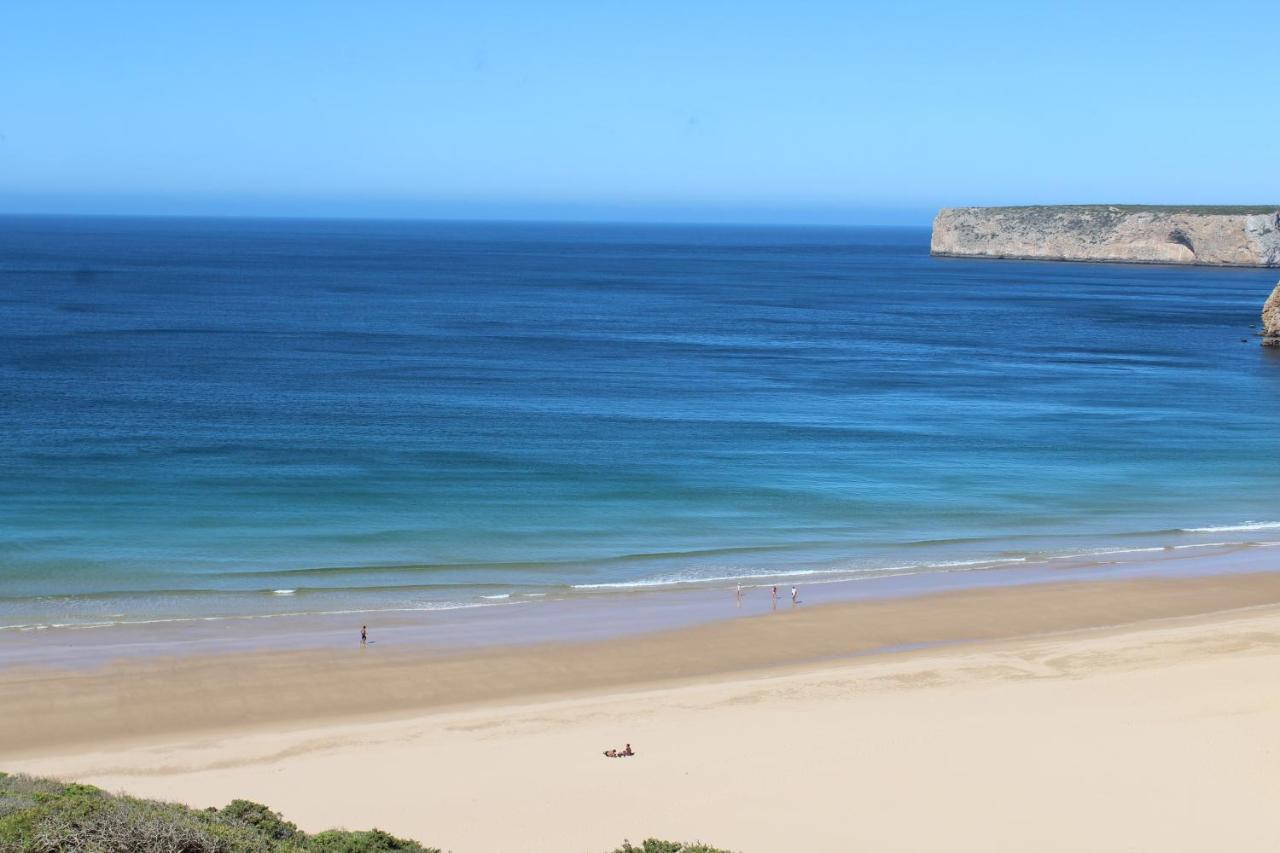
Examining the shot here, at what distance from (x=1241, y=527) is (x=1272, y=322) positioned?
5555 centimetres

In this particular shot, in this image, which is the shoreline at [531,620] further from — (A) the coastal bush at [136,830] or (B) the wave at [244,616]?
(A) the coastal bush at [136,830]

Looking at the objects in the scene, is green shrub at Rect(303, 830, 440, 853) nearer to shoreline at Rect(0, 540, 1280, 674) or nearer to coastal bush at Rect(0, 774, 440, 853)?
coastal bush at Rect(0, 774, 440, 853)

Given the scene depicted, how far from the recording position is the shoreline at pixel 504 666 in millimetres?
22750

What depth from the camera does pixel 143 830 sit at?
12.7 meters

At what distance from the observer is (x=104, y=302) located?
9700 cm

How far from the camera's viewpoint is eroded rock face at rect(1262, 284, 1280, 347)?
87.1 m

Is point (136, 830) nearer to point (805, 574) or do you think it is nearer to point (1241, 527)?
point (805, 574)

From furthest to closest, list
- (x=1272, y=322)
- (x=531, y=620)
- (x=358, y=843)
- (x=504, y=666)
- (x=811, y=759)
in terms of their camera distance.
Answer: (x=1272, y=322), (x=531, y=620), (x=504, y=666), (x=811, y=759), (x=358, y=843)

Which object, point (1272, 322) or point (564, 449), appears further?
point (1272, 322)

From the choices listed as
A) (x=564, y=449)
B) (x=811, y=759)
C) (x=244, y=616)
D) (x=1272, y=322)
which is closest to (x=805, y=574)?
(x=811, y=759)

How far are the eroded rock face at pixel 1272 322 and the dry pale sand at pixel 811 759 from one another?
225ft

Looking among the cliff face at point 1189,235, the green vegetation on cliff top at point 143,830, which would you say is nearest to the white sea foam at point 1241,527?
the green vegetation on cliff top at point 143,830

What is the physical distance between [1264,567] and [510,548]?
2103 centimetres

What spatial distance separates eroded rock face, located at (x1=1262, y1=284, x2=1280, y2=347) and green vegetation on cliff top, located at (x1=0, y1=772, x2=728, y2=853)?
85659mm
